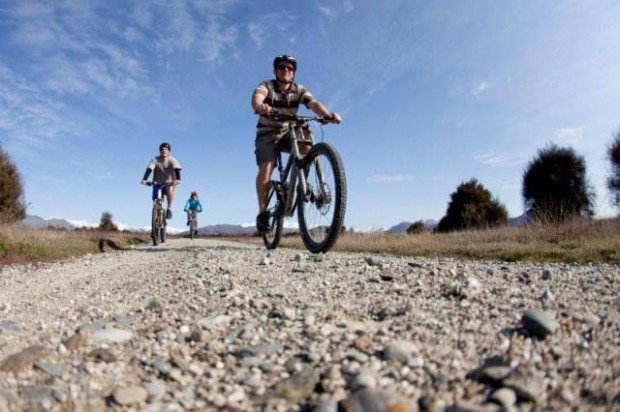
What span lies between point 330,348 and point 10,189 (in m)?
24.1

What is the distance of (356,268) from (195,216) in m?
16.9

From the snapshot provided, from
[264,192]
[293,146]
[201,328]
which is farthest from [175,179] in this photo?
[201,328]

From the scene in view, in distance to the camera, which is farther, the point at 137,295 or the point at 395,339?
the point at 137,295

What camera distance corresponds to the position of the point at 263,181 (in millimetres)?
6652

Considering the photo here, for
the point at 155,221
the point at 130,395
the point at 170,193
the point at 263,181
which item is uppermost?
the point at 170,193

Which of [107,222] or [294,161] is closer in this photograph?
[294,161]

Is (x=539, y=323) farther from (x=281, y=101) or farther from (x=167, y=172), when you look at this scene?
(x=167, y=172)

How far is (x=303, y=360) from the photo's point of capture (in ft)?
5.92

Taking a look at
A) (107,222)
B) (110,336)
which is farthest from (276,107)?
(107,222)

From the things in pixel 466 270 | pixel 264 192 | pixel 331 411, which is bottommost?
pixel 331 411

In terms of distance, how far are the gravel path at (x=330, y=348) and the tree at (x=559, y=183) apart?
61.4 ft

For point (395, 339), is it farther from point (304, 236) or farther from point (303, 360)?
point (304, 236)

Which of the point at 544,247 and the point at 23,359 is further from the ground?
the point at 544,247

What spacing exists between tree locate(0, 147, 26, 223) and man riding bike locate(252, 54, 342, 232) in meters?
18.8
